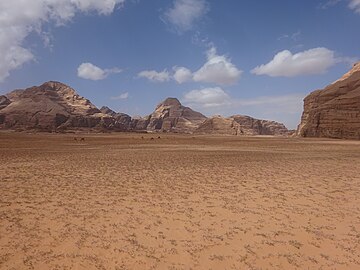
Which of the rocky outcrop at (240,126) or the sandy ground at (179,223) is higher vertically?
the rocky outcrop at (240,126)

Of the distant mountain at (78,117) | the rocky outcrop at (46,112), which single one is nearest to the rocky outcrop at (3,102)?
the distant mountain at (78,117)

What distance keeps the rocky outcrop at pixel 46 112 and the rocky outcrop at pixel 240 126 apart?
44807 millimetres

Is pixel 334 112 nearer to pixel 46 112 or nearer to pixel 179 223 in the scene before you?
pixel 179 223

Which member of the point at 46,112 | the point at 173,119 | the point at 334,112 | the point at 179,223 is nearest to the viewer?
the point at 179,223

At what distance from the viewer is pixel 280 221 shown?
21.4ft

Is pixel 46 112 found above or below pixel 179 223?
above

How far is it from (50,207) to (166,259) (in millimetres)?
4254

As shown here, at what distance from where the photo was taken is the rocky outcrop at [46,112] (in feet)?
314

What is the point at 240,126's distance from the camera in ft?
422

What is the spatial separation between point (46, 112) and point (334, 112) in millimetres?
95112

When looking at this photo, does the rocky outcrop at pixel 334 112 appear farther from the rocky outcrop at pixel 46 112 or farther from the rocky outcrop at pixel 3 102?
the rocky outcrop at pixel 3 102

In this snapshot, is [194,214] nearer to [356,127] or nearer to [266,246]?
[266,246]

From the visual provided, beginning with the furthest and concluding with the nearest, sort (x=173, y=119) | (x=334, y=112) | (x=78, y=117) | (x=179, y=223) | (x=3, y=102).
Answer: (x=173, y=119) → (x=3, y=102) → (x=78, y=117) → (x=334, y=112) → (x=179, y=223)

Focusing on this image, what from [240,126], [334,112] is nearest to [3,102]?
[240,126]
